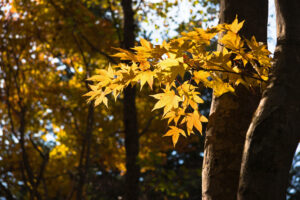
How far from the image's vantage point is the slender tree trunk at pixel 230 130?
1.60 m

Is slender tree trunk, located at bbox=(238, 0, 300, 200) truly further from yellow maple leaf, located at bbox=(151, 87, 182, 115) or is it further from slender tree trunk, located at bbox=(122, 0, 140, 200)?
slender tree trunk, located at bbox=(122, 0, 140, 200)

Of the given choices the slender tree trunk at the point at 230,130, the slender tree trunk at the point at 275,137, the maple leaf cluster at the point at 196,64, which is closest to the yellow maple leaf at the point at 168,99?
the maple leaf cluster at the point at 196,64

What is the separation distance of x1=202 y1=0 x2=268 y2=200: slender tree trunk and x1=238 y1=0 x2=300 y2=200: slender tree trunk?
0.33 m

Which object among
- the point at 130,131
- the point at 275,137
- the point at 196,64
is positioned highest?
the point at 196,64

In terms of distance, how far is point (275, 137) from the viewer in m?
1.18

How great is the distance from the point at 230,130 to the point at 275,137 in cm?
52

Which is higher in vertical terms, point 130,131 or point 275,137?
point 130,131

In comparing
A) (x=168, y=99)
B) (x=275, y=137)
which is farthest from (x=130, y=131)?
(x=275, y=137)

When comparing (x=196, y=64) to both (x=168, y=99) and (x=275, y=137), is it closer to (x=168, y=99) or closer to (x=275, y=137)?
(x=168, y=99)

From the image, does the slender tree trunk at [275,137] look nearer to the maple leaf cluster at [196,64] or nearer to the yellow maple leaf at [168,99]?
the maple leaf cluster at [196,64]

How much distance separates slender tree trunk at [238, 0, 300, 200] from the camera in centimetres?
117

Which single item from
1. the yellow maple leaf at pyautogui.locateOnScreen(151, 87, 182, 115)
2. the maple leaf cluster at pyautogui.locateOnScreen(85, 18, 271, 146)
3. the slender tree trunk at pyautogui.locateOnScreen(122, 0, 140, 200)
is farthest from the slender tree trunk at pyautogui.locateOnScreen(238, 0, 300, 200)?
the slender tree trunk at pyautogui.locateOnScreen(122, 0, 140, 200)

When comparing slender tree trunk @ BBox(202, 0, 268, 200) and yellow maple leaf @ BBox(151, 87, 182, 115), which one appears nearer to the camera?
slender tree trunk @ BBox(202, 0, 268, 200)

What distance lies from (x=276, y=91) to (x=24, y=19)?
24.8ft
